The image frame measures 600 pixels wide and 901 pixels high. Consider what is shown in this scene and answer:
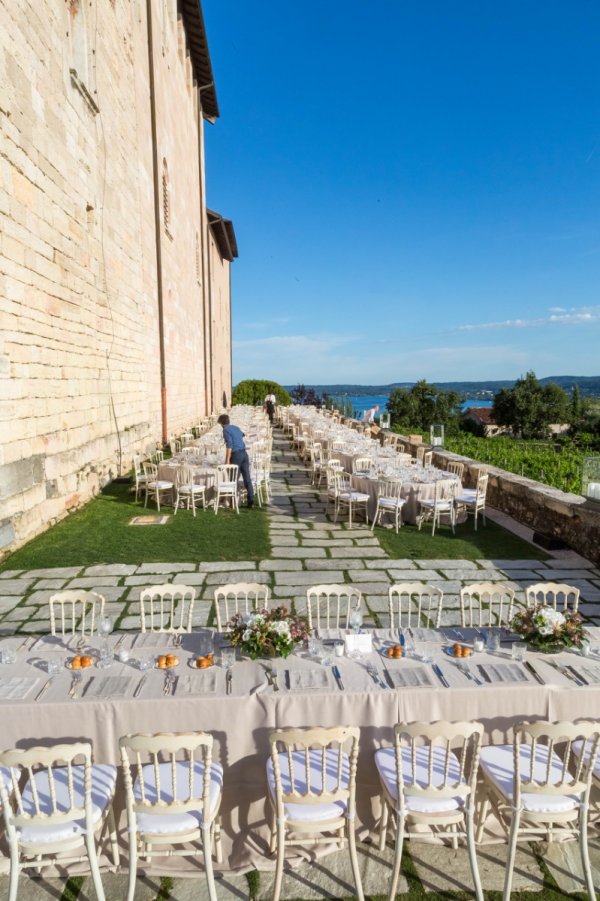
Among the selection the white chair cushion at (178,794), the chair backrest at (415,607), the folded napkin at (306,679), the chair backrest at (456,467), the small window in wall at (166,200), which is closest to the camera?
the white chair cushion at (178,794)

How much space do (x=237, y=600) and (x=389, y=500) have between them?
3.77m

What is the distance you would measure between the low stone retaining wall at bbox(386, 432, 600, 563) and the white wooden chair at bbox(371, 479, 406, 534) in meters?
1.85

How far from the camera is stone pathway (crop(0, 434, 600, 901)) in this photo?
8.36ft

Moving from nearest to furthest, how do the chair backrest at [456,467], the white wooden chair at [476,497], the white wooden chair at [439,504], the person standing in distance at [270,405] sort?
the white wooden chair at [439,504] → the white wooden chair at [476,497] → the chair backrest at [456,467] → the person standing in distance at [270,405]

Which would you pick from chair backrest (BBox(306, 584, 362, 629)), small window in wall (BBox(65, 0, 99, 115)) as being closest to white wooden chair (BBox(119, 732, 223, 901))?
chair backrest (BBox(306, 584, 362, 629))

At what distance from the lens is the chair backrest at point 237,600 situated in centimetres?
400

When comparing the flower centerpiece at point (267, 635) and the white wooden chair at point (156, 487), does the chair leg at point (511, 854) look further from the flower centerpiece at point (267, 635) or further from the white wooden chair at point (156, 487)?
the white wooden chair at point (156, 487)

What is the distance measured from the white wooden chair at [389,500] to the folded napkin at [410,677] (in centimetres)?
518

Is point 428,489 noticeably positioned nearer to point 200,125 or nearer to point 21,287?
point 21,287

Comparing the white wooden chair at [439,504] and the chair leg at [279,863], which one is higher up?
the white wooden chair at [439,504]

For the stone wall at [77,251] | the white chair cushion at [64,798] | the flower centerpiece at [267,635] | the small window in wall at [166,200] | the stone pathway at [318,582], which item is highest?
the small window in wall at [166,200]

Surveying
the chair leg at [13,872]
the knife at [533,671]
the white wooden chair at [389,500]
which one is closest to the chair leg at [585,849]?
the knife at [533,671]

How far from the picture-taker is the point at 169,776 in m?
2.68

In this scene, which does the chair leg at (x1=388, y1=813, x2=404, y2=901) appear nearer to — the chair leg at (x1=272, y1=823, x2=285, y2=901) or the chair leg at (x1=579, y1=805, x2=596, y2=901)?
the chair leg at (x1=272, y1=823, x2=285, y2=901)
